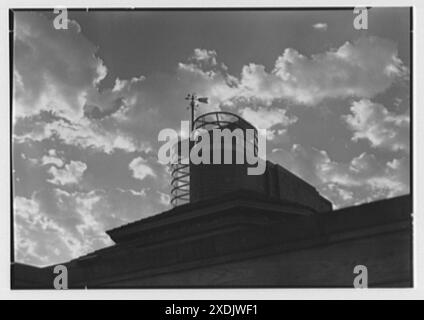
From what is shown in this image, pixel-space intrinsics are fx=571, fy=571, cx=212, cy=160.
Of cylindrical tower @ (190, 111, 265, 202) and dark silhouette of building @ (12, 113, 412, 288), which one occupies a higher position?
cylindrical tower @ (190, 111, 265, 202)

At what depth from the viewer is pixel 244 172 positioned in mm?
14930

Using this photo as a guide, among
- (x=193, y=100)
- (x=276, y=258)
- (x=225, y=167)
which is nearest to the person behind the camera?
(x=276, y=258)

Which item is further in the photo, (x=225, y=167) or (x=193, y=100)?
(x=225, y=167)

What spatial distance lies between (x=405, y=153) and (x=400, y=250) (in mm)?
1884

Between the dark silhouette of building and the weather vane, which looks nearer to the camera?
the dark silhouette of building

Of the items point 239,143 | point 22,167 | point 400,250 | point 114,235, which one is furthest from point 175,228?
point 400,250

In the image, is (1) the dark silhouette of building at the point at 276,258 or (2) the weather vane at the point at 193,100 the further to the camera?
(2) the weather vane at the point at 193,100

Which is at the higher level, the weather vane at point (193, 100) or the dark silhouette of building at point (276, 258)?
the weather vane at point (193, 100)

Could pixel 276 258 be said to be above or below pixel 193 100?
below

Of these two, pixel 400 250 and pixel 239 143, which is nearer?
pixel 400 250

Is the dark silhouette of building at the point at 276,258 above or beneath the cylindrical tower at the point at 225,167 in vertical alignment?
beneath

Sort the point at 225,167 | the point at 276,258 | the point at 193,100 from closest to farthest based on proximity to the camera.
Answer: the point at 276,258
the point at 193,100
the point at 225,167
